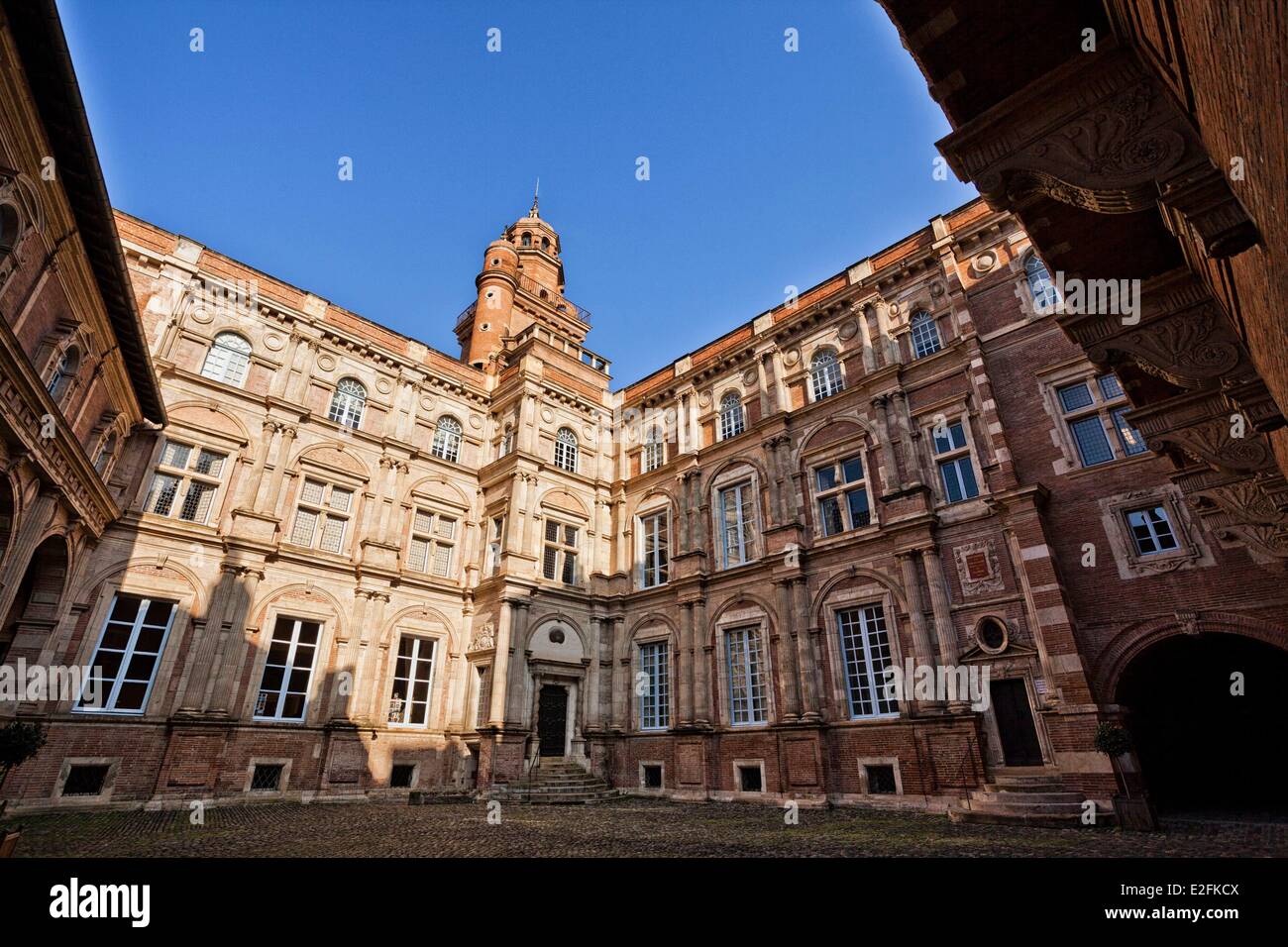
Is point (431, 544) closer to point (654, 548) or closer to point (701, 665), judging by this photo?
point (654, 548)

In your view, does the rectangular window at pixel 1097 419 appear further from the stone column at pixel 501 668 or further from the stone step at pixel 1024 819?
the stone column at pixel 501 668

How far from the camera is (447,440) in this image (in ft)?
82.4

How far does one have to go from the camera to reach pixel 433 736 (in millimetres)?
20391

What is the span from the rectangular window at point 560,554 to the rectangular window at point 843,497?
992 cm

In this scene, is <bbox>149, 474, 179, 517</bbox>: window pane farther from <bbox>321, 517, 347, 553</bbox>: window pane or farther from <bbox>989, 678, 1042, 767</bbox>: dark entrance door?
<bbox>989, 678, 1042, 767</bbox>: dark entrance door

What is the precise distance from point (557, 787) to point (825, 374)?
16348 millimetres

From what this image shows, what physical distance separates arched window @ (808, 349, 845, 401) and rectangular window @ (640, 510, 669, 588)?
7.58 meters

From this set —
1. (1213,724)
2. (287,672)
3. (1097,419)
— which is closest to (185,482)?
(287,672)

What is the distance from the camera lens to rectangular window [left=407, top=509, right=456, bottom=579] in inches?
885

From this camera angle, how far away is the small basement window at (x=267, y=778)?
17062mm

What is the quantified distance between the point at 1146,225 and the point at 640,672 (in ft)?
64.0

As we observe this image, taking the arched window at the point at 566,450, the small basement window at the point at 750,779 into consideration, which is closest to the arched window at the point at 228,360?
the arched window at the point at 566,450
